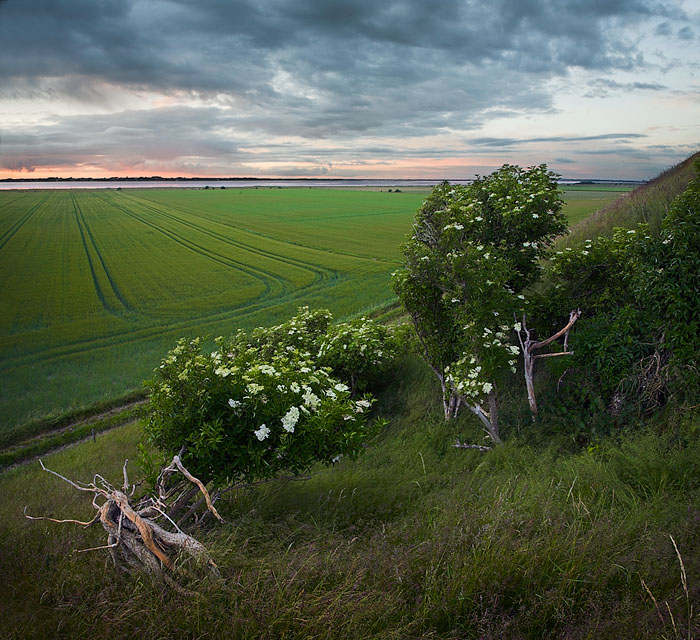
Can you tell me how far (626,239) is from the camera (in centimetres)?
943

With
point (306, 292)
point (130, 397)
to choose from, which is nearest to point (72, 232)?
point (306, 292)

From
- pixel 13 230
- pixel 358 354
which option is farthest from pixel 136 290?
pixel 13 230

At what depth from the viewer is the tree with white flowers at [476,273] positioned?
8125mm

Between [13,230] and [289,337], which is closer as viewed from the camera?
[289,337]

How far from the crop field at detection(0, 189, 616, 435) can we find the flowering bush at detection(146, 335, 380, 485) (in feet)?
34.1

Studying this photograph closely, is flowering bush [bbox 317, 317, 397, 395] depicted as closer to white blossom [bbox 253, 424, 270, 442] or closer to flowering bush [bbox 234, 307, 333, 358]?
flowering bush [bbox 234, 307, 333, 358]

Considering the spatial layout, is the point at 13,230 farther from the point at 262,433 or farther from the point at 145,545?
the point at 145,545

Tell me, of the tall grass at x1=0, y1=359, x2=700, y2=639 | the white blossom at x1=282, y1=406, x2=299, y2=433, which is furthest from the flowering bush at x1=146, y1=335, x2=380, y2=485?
the tall grass at x1=0, y1=359, x2=700, y2=639

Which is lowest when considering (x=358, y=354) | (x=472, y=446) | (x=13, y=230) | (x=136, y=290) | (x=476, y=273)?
(x=472, y=446)

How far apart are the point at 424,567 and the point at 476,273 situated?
5.49m

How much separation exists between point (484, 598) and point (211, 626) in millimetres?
1981

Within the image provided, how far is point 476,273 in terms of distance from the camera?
8.17 meters

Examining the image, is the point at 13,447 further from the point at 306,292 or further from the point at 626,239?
the point at 306,292

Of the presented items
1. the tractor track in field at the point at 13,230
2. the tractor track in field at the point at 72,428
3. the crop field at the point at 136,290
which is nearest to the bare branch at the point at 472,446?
the crop field at the point at 136,290
